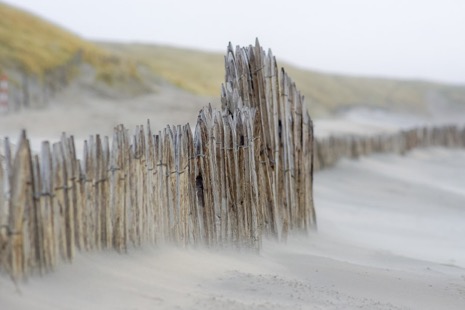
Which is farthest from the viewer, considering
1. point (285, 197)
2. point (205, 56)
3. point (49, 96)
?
point (205, 56)

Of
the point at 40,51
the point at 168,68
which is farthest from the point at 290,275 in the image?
the point at 168,68

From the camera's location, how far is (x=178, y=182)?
505 centimetres

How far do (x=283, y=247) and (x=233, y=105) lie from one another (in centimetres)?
121

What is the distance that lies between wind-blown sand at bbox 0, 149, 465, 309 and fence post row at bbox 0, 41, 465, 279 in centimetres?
12

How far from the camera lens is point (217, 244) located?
212 inches

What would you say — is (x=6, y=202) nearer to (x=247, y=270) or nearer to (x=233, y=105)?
(x=247, y=270)

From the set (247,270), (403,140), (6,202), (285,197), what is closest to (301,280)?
(247,270)

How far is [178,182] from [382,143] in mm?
13600

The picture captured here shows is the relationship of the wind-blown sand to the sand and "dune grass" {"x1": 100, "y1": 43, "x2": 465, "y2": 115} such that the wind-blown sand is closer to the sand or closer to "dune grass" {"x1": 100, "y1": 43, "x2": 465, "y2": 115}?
the sand

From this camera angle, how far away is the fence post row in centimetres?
392

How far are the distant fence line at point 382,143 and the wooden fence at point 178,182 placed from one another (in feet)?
20.8

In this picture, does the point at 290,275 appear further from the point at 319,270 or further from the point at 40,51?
the point at 40,51

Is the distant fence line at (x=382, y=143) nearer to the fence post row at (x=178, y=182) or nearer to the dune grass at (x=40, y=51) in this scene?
the fence post row at (x=178, y=182)

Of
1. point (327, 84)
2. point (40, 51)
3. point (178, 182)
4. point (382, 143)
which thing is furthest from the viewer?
point (327, 84)
